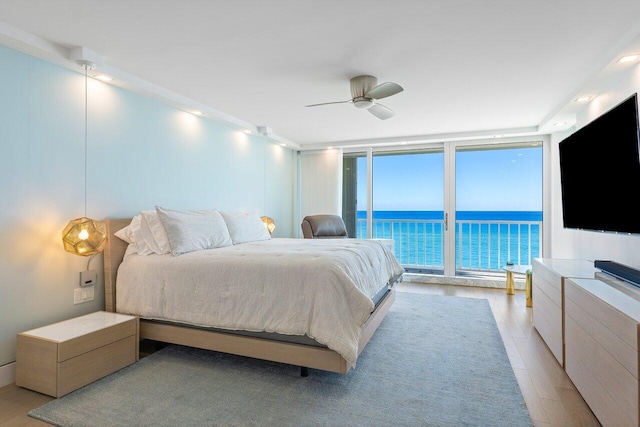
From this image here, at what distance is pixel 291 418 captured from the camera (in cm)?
182

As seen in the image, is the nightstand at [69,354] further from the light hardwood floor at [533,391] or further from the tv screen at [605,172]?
the tv screen at [605,172]

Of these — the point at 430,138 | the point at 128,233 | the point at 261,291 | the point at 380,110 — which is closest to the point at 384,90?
the point at 380,110

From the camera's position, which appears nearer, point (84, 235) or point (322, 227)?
point (84, 235)

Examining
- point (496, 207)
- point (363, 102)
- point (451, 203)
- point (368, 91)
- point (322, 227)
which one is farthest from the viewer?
point (496, 207)

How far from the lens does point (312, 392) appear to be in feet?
6.88

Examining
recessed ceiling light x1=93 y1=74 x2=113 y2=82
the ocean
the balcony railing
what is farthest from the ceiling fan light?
the balcony railing

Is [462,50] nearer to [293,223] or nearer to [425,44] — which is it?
[425,44]

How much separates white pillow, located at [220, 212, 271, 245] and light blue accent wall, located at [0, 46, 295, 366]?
49cm

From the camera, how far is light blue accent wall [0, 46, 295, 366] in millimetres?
2273

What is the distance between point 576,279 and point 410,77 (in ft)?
6.62

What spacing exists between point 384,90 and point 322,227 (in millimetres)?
2557

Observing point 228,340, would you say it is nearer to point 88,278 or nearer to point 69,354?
point 69,354

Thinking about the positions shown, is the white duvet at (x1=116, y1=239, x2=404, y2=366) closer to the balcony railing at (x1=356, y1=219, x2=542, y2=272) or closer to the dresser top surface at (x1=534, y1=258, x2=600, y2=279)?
the dresser top surface at (x1=534, y1=258, x2=600, y2=279)

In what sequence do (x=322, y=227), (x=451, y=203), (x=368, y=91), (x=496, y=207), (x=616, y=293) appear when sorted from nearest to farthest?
1. (x=616, y=293)
2. (x=368, y=91)
3. (x=322, y=227)
4. (x=451, y=203)
5. (x=496, y=207)
